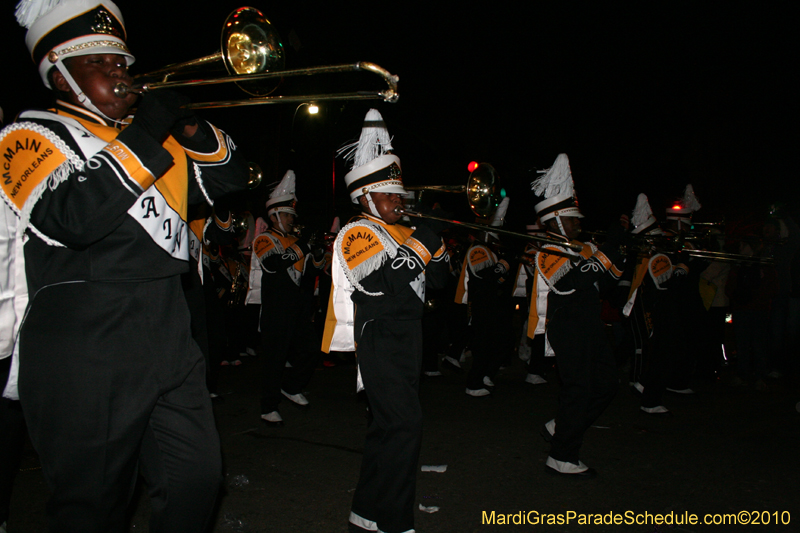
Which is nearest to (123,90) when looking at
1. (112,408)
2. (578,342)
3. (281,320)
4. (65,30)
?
(65,30)

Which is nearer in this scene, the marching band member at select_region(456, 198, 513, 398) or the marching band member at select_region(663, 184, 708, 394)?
the marching band member at select_region(663, 184, 708, 394)

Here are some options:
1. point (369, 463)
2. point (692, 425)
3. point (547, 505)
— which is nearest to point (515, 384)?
point (692, 425)

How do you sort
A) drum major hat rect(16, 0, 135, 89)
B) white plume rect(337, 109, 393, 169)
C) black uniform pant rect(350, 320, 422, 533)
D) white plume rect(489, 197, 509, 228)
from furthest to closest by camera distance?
white plume rect(489, 197, 509, 228) → white plume rect(337, 109, 393, 169) → black uniform pant rect(350, 320, 422, 533) → drum major hat rect(16, 0, 135, 89)

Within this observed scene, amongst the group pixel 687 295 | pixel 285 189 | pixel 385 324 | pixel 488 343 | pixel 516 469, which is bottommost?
pixel 516 469

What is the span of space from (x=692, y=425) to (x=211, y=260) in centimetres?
675

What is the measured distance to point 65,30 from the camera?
202 cm

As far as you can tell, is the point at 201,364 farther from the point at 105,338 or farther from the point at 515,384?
the point at 515,384

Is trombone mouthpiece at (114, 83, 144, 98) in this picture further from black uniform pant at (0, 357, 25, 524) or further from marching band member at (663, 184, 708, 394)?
marching band member at (663, 184, 708, 394)

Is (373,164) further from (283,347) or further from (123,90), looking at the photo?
(283,347)

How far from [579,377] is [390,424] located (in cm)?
181

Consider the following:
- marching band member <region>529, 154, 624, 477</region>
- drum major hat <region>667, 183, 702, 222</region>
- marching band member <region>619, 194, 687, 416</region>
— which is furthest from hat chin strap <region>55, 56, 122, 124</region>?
drum major hat <region>667, 183, 702, 222</region>

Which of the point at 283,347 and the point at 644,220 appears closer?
the point at 283,347

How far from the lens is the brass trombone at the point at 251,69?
6.79 feet

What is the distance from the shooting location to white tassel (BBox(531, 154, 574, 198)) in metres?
4.91
